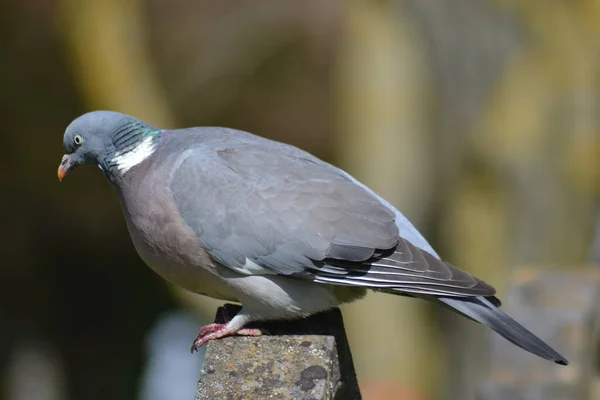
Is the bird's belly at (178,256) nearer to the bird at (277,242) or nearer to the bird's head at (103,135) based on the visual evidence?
the bird at (277,242)

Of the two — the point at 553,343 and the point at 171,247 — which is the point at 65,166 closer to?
the point at 171,247

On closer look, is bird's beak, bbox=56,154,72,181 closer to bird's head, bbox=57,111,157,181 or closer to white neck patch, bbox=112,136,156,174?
bird's head, bbox=57,111,157,181

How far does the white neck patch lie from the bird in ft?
0.54

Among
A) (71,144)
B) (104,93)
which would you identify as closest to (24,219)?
(104,93)

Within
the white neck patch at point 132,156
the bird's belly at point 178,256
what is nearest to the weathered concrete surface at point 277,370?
the bird's belly at point 178,256

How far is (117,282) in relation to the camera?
40.3 ft

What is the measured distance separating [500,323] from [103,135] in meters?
1.54

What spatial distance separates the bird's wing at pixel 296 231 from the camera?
315cm

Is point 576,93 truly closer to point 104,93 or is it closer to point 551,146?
point 551,146

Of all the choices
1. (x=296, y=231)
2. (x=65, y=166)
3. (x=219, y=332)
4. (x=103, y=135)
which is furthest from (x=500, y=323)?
(x=65, y=166)

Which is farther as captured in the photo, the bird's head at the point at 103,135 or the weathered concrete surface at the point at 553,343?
the weathered concrete surface at the point at 553,343

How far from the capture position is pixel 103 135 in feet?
11.6

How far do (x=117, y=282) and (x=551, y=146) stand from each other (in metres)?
6.36

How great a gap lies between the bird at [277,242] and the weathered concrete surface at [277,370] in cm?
33
